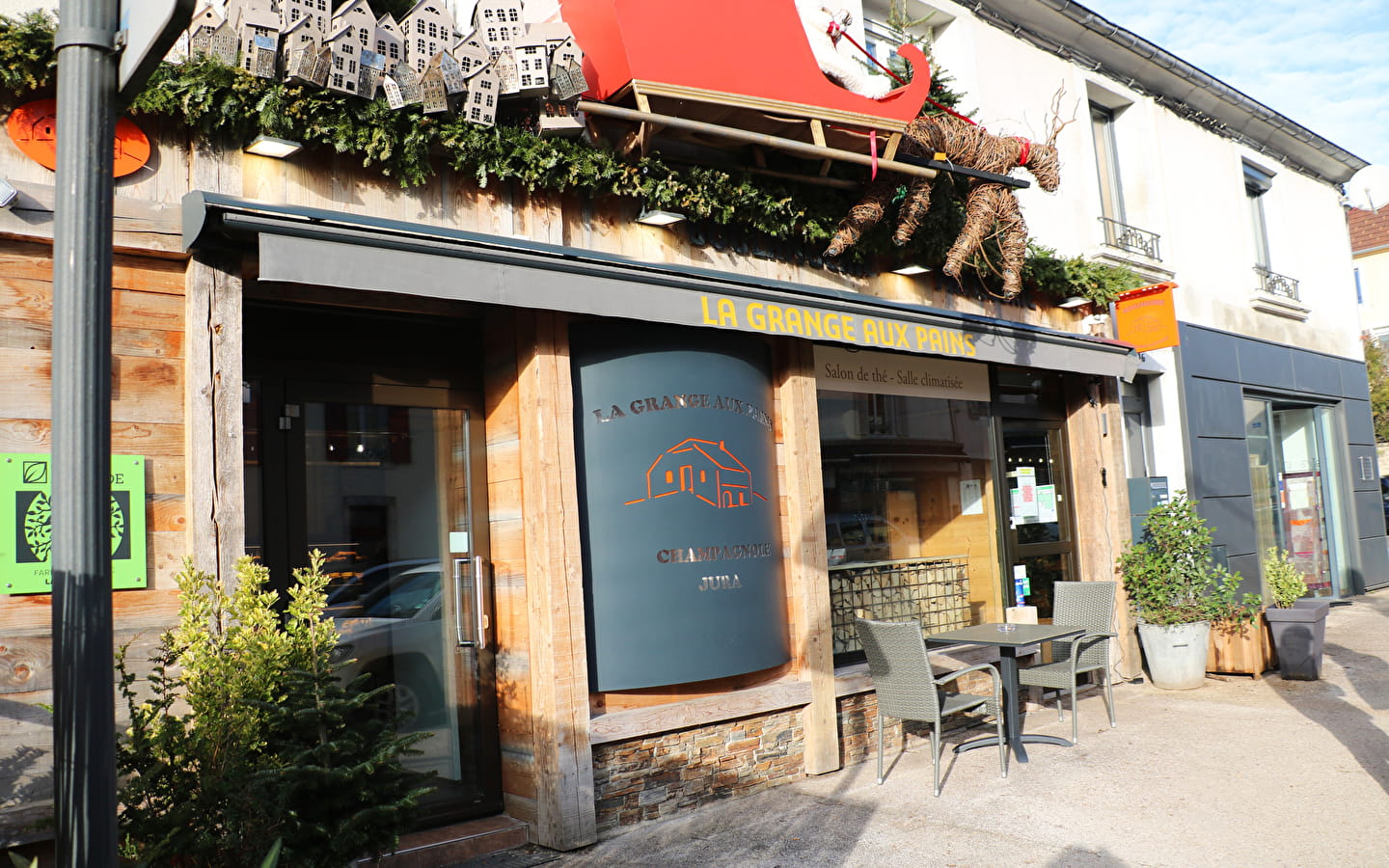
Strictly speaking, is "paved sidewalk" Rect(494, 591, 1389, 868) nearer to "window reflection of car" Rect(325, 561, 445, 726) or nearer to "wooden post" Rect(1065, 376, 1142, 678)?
"window reflection of car" Rect(325, 561, 445, 726)

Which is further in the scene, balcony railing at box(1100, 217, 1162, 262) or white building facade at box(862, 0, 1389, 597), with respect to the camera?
balcony railing at box(1100, 217, 1162, 262)

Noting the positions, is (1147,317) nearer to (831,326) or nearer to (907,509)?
(907,509)

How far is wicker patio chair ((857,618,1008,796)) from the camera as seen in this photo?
19.1 ft

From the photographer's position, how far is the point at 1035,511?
30.1 feet

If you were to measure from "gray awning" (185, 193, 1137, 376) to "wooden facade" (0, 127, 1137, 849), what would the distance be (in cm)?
26

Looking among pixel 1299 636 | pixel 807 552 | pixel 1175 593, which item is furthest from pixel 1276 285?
pixel 807 552

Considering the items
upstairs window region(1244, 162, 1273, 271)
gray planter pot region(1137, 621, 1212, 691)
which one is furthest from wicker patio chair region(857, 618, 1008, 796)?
upstairs window region(1244, 162, 1273, 271)

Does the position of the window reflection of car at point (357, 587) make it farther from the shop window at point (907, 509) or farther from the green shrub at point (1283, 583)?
the green shrub at point (1283, 583)

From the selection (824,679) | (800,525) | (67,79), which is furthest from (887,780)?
(67,79)

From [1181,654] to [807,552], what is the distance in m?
4.15

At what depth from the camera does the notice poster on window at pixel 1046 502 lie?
9242 millimetres

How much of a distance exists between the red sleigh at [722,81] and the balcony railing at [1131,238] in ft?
15.8

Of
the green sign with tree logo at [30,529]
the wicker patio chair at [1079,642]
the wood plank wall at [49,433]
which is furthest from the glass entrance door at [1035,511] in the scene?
the green sign with tree logo at [30,529]

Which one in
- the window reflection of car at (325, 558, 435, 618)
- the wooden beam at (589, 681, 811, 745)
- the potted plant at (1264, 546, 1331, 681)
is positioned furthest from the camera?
the potted plant at (1264, 546, 1331, 681)
